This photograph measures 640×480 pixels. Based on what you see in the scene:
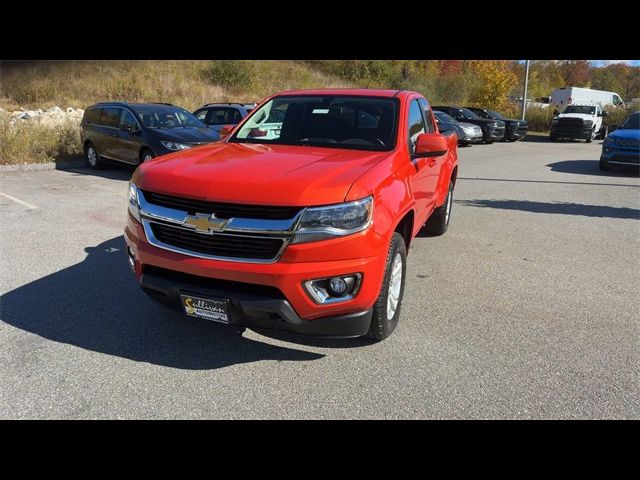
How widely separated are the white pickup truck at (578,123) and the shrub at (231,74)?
20.1 metres

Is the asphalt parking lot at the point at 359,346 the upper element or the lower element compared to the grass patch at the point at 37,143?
lower

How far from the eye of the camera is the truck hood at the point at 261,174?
116 inches

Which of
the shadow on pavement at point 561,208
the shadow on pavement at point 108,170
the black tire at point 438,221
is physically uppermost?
the black tire at point 438,221

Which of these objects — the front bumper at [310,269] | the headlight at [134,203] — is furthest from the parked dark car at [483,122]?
the front bumper at [310,269]

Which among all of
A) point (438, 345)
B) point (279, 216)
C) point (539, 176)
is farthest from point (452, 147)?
point (539, 176)

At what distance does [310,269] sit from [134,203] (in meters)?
1.45

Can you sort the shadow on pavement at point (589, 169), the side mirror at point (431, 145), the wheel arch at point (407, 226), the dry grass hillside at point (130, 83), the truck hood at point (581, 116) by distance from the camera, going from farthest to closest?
the dry grass hillside at point (130, 83) < the truck hood at point (581, 116) < the shadow on pavement at point (589, 169) < the side mirror at point (431, 145) < the wheel arch at point (407, 226)

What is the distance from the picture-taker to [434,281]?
5043 mm

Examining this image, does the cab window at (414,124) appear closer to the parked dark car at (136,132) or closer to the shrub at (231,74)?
the parked dark car at (136,132)

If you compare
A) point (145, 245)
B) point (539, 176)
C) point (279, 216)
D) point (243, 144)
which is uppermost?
point (243, 144)

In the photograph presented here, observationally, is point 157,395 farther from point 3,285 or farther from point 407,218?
point 3,285

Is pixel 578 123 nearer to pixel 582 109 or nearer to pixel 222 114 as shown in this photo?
pixel 582 109

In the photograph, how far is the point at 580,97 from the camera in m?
34.2
